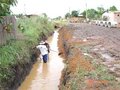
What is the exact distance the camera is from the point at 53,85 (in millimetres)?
16062

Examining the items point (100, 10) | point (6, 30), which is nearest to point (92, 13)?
point (100, 10)

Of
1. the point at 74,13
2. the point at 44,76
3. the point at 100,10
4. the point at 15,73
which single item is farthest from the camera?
the point at 74,13

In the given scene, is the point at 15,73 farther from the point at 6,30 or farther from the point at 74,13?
the point at 74,13

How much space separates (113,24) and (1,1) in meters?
45.8

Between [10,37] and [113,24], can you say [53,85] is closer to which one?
[10,37]

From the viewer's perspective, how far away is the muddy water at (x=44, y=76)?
16116 mm

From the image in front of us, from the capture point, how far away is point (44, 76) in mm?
18734

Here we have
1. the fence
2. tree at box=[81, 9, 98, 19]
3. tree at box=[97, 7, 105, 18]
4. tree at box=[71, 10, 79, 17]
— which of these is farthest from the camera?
tree at box=[71, 10, 79, 17]

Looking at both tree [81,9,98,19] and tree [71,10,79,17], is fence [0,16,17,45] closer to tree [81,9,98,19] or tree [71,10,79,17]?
tree [81,9,98,19]

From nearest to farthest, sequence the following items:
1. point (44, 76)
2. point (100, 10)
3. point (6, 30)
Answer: point (44, 76) < point (6, 30) < point (100, 10)

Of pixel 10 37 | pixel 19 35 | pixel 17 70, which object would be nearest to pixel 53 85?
pixel 17 70

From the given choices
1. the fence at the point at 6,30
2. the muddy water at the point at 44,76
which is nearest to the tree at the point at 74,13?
the muddy water at the point at 44,76

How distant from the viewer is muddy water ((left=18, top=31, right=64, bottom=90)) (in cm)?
1612

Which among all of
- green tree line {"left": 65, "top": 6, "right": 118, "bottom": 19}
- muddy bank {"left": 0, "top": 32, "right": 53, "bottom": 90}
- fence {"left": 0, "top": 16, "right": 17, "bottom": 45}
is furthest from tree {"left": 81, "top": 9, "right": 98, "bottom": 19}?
muddy bank {"left": 0, "top": 32, "right": 53, "bottom": 90}
